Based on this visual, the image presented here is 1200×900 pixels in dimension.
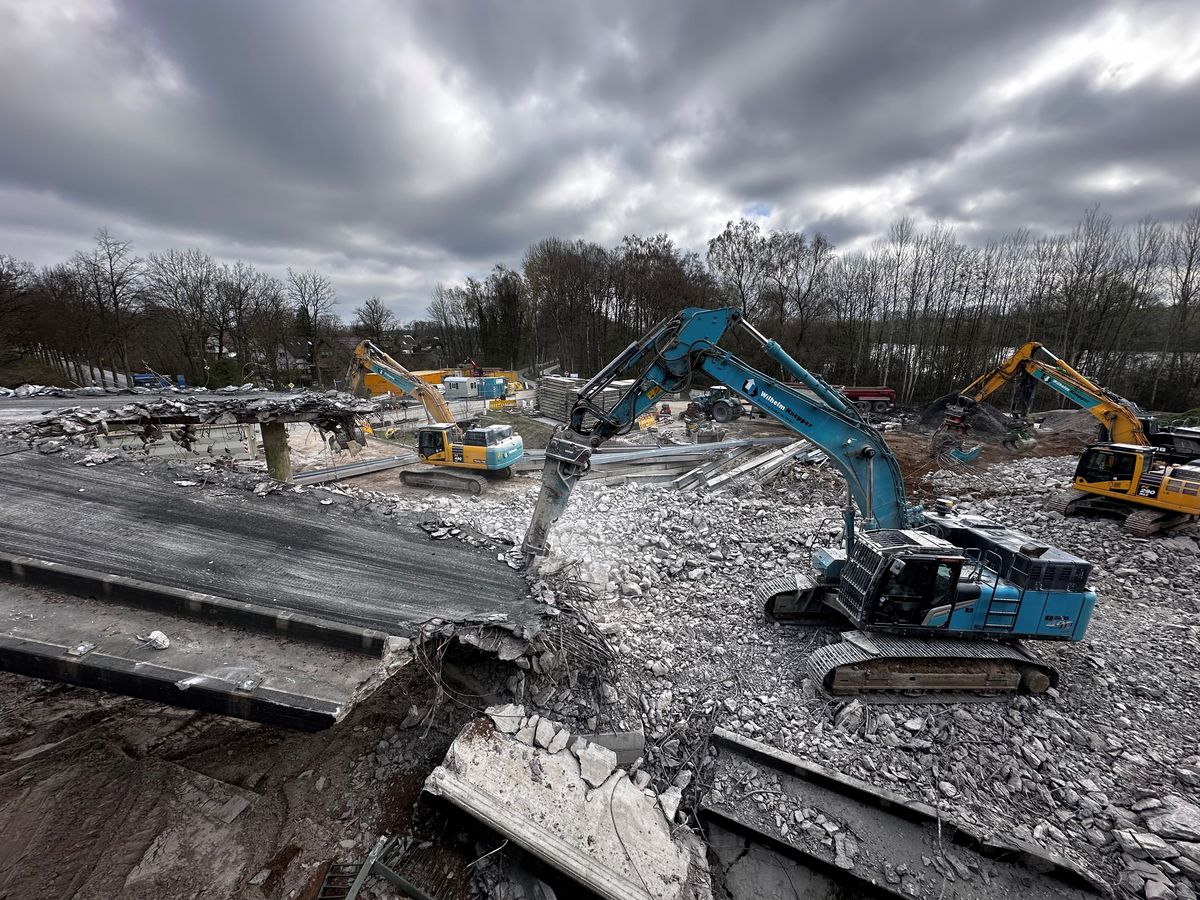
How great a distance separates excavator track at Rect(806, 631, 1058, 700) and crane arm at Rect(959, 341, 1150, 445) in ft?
33.2

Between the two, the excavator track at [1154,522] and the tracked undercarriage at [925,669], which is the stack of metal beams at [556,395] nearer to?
the excavator track at [1154,522]

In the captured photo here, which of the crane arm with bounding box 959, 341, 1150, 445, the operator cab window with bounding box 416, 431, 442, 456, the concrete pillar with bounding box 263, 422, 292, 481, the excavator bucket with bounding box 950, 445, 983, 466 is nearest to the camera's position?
the concrete pillar with bounding box 263, 422, 292, 481

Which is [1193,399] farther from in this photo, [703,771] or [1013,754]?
[703,771]

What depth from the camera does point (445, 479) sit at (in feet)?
47.0

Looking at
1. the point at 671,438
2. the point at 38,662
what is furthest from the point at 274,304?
the point at 38,662

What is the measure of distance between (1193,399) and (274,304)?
186 feet

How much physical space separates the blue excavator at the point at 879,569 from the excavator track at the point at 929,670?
0.05 feet

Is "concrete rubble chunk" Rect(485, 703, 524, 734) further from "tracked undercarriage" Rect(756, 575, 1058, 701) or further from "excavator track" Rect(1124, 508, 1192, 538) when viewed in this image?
"excavator track" Rect(1124, 508, 1192, 538)

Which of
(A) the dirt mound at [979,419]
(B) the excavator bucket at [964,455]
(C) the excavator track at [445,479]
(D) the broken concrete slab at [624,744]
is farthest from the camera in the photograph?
(A) the dirt mound at [979,419]

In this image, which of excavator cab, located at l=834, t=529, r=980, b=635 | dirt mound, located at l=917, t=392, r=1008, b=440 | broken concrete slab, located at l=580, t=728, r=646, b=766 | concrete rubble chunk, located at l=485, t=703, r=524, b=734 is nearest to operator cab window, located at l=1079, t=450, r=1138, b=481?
dirt mound, located at l=917, t=392, r=1008, b=440

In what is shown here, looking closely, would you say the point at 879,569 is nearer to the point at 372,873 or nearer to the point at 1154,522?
the point at 372,873

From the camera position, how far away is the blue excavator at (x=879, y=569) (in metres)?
5.49

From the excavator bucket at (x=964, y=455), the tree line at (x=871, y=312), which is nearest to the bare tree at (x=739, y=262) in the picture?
the tree line at (x=871, y=312)

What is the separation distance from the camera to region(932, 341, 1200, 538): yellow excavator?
913cm
